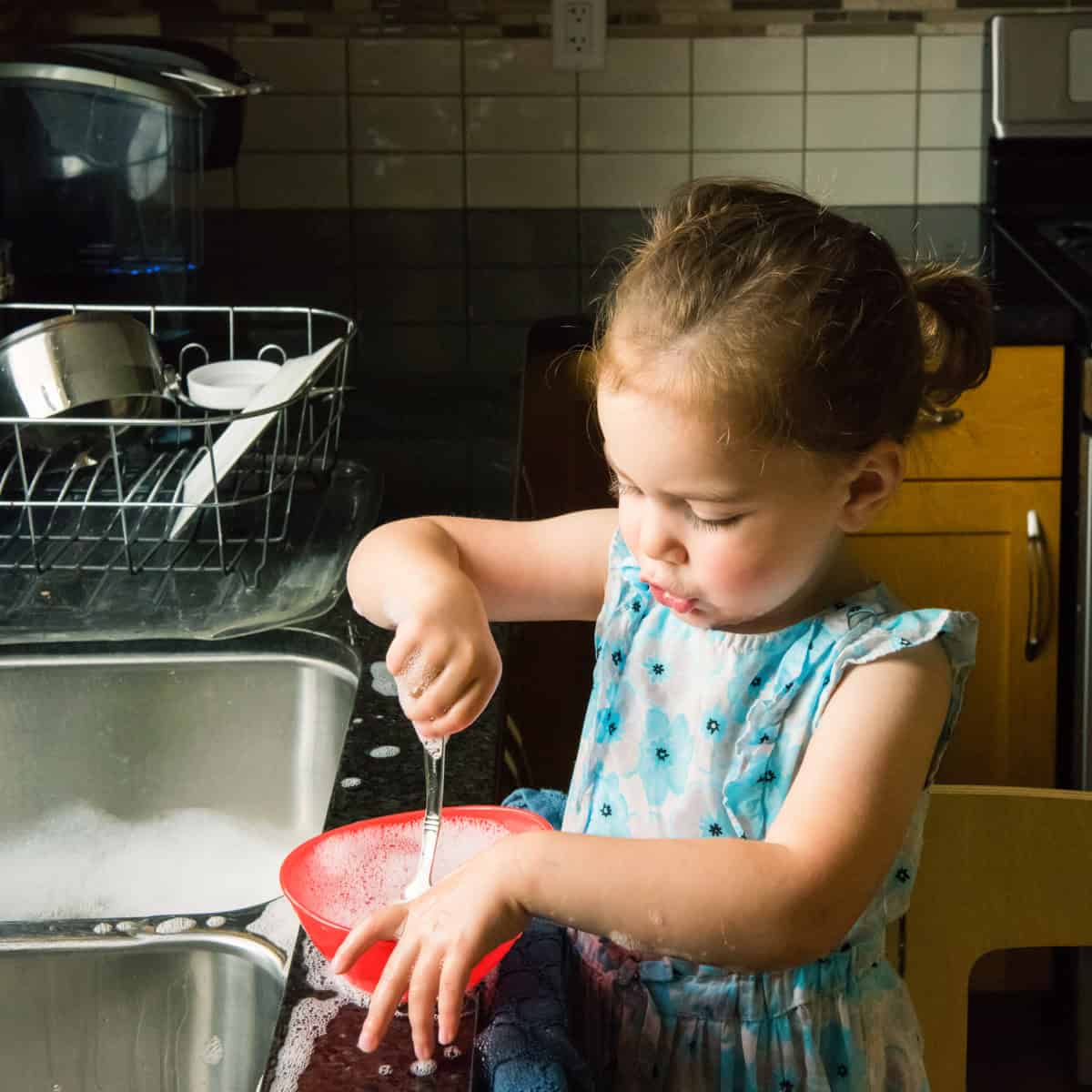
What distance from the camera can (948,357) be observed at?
0.80 meters

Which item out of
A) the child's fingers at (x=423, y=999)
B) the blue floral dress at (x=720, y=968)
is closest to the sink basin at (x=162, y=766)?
the blue floral dress at (x=720, y=968)

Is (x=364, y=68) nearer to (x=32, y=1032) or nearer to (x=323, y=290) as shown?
(x=323, y=290)

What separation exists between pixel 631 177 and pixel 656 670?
1.84 m

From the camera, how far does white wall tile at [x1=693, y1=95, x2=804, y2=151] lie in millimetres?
2553

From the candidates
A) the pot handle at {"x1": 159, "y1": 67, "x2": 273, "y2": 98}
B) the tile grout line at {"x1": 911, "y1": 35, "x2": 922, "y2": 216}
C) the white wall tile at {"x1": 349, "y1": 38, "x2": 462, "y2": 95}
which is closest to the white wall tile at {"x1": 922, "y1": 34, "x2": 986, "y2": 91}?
the tile grout line at {"x1": 911, "y1": 35, "x2": 922, "y2": 216}

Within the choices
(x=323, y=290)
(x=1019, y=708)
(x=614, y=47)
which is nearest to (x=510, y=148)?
(x=614, y=47)

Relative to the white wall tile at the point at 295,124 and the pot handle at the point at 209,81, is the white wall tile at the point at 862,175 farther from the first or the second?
the pot handle at the point at 209,81

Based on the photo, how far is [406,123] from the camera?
8.40ft

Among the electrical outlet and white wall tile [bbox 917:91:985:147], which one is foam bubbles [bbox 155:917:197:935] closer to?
the electrical outlet

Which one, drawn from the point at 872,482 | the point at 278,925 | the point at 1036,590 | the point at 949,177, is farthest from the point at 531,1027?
the point at 949,177

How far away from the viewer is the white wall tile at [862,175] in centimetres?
259

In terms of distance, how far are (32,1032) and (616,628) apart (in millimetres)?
382

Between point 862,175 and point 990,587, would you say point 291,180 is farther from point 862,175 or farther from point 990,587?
point 990,587

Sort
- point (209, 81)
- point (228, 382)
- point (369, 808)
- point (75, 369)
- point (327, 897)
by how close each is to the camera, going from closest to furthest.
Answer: point (327, 897), point (369, 808), point (75, 369), point (228, 382), point (209, 81)
